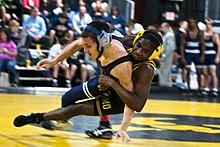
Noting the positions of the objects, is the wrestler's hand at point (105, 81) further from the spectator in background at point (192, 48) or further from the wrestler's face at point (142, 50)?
the spectator in background at point (192, 48)

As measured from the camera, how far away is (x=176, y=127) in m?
6.35

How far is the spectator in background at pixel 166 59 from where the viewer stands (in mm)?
13312

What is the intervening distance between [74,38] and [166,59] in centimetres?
228

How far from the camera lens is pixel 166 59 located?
1343 centimetres

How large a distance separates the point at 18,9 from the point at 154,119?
7109mm

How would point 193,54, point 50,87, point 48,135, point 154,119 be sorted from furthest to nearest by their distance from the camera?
point 193,54 < point 50,87 < point 154,119 < point 48,135

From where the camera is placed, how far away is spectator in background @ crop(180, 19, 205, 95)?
12.1m

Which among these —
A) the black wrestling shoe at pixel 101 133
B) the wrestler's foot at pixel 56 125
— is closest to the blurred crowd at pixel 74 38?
the wrestler's foot at pixel 56 125

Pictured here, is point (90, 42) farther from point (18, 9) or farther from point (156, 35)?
point (18, 9)

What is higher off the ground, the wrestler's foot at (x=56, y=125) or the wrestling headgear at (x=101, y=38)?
the wrestling headgear at (x=101, y=38)

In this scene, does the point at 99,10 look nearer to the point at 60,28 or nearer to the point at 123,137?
the point at 60,28

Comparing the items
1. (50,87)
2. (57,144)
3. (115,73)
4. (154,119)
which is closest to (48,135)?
(57,144)

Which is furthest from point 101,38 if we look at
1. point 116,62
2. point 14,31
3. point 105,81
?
point 14,31

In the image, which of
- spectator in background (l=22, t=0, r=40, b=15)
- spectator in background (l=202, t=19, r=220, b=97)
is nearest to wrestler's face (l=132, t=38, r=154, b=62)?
spectator in background (l=202, t=19, r=220, b=97)
